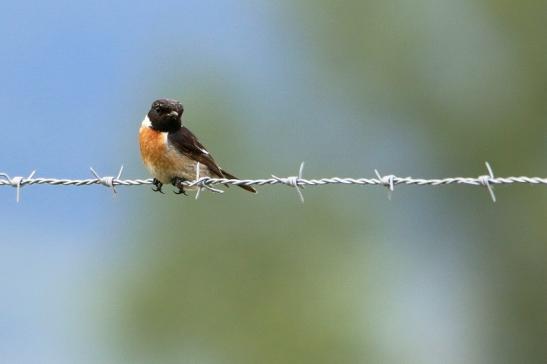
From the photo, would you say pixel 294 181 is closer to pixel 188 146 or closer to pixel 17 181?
pixel 17 181

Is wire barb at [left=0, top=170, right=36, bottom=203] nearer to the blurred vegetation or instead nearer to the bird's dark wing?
the bird's dark wing

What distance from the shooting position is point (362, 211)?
29719 millimetres

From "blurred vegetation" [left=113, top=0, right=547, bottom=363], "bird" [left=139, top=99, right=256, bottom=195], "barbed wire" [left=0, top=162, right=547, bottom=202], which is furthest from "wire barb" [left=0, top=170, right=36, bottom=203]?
"blurred vegetation" [left=113, top=0, right=547, bottom=363]

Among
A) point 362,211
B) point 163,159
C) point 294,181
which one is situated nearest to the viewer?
point 294,181

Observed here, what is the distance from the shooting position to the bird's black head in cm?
905

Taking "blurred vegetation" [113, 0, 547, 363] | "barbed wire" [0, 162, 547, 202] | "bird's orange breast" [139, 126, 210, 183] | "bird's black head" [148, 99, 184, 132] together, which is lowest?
"barbed wire" [0, 162, 547, 202]

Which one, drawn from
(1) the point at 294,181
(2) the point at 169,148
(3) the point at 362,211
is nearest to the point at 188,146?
(2) the point at 169,148

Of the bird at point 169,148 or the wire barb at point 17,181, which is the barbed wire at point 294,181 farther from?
the bird at point 169,148

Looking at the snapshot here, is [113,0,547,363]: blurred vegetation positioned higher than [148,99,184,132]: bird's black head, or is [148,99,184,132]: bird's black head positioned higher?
[113,0,547,363]: blurred vegetation

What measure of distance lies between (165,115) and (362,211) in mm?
20892

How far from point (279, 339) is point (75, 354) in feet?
20.4

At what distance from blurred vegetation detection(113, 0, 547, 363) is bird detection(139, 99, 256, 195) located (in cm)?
1564

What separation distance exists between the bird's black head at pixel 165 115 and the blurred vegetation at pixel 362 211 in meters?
15.7

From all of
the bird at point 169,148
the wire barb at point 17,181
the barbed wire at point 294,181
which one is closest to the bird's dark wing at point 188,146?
the bird at point 169,148
